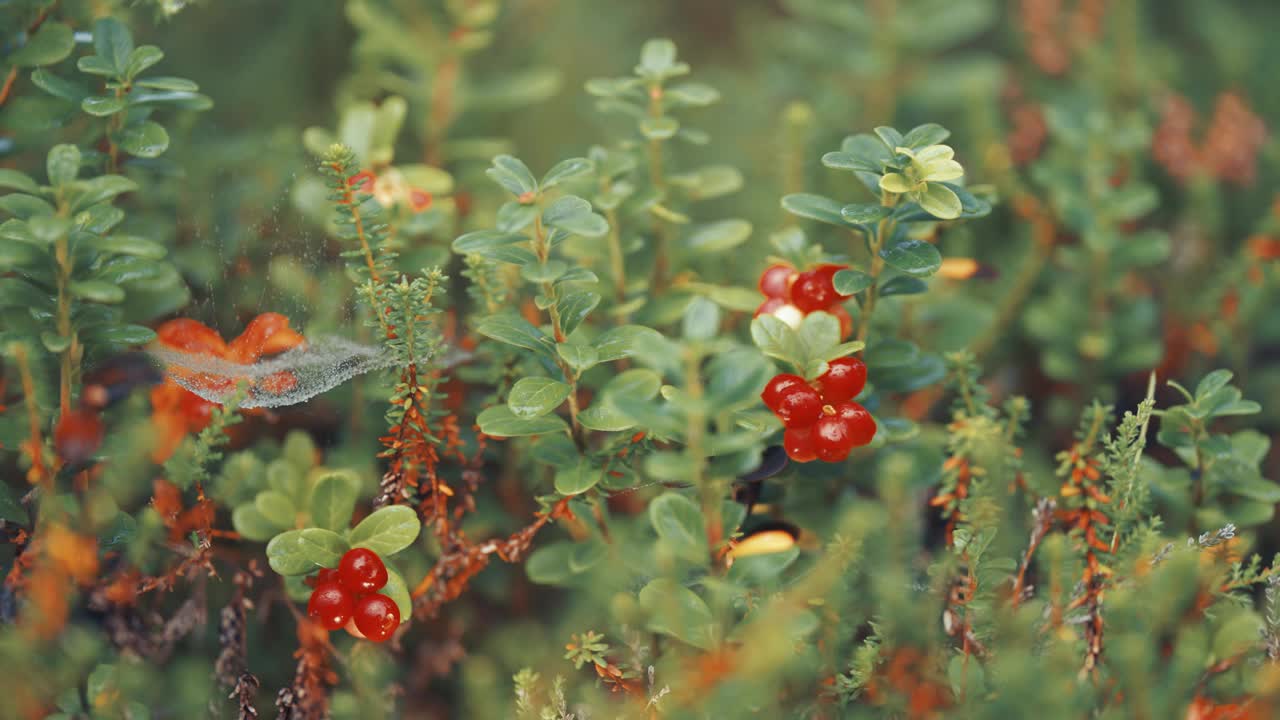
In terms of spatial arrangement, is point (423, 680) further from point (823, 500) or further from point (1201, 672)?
point (1201, 672)

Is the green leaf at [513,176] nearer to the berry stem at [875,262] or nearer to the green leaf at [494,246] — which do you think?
the green leaf at [494,246]

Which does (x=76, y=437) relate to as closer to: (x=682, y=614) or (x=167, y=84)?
(x=167, y=84)

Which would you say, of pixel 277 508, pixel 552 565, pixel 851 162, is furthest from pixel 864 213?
pixel 277 508

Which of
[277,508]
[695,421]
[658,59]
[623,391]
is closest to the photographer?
[695,421]

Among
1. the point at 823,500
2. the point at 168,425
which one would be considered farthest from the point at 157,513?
the point at 823,500

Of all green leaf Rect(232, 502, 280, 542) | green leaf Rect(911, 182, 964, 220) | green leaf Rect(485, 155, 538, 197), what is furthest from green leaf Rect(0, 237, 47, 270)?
green leaf Rect(911, 182, 964, 220)

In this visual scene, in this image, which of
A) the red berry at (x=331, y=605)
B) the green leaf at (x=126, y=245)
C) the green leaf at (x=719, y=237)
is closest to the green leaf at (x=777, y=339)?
→ the green leaf at (x=719, y=237)
